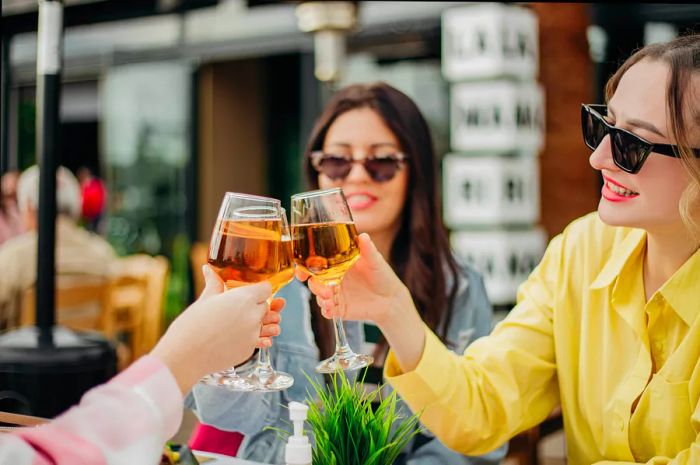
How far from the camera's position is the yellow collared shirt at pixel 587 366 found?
1544 mm

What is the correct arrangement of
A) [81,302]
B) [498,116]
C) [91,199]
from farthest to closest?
[91,199]
[498,116]
[81,302]

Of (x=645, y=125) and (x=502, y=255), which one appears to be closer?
(x=645, y=125)

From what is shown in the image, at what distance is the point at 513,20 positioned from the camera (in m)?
5.11

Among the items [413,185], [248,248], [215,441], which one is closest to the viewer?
[248,248]

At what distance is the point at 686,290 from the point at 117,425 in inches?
43.3

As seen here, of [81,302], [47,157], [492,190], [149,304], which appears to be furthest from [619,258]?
[149,304]

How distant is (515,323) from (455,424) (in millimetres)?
288

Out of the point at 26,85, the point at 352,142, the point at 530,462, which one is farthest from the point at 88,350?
the point at 26,85

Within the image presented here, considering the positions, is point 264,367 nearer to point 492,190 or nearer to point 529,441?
point 529,441

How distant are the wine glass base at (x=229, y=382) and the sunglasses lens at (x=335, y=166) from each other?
108 cm

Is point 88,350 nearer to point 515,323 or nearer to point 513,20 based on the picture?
point 515,323

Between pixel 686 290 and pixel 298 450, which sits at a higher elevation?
pixel 686 290

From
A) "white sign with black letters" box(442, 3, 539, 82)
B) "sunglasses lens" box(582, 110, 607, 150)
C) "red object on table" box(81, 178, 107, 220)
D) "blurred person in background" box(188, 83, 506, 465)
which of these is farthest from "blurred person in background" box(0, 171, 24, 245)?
"sunglasses lens" box(582, 110, 607, 150)

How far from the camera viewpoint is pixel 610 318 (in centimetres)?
169
